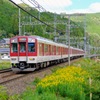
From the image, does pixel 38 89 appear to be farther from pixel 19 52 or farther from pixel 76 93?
pixel 19 52

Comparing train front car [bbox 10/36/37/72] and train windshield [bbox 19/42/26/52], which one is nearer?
train front car [bbox 10/36/37/72]

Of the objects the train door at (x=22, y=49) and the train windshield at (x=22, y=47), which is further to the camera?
the train windshield at (x=22, y=47)

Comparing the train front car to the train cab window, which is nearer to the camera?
the train front car

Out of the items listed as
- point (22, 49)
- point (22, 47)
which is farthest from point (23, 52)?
point (22, 47)

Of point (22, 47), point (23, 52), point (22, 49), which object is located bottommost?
point (23, 52)

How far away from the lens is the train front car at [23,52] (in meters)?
26.2

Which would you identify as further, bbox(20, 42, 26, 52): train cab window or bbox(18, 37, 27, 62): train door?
bbox(20, 42, 26, 52): train cab window

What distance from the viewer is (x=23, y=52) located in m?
26.3

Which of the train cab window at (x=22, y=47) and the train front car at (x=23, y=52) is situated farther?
the train cab window at (x=22, y=47)

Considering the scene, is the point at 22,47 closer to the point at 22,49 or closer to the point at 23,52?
the point at 22,49

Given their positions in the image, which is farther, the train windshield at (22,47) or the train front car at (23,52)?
the train windshield at (22,47)

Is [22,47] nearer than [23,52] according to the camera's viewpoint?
No

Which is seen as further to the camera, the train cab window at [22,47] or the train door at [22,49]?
the train cab window at [22,47]

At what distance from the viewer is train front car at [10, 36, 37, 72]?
26.2 m
